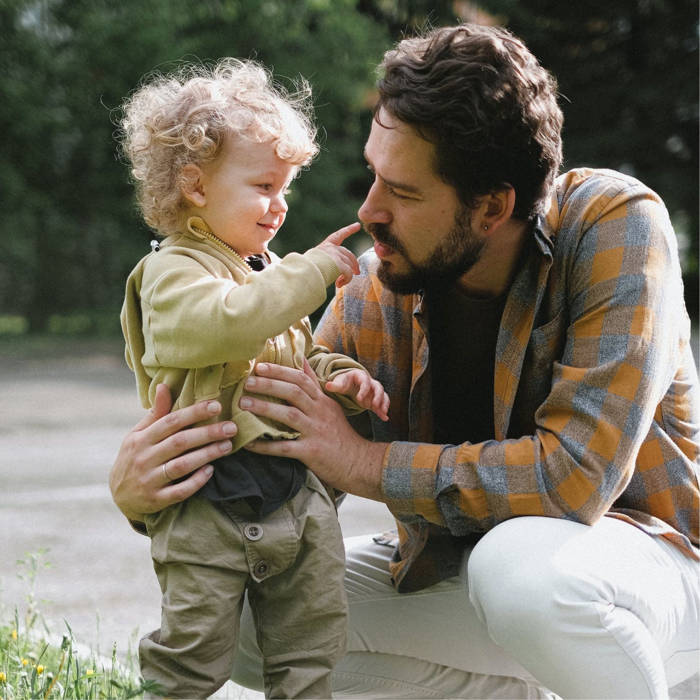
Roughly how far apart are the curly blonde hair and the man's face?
0.68 feet

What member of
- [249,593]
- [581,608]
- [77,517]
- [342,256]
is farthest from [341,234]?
[77,517]

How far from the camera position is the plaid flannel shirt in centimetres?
246

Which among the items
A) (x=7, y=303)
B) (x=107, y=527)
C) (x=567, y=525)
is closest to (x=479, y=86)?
(x=567, y=525)

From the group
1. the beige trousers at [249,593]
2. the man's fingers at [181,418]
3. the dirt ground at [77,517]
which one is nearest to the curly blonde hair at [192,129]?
the man's fingers at [181,418]

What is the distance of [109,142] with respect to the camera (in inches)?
565

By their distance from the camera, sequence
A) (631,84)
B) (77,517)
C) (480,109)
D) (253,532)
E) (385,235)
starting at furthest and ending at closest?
(631,84) → (77,517) → (385,235) → (480,109) → (253,532)

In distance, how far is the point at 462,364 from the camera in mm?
2930

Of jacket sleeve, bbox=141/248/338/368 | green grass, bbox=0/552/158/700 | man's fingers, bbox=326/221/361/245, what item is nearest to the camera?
jacket sleeve, bbox=141/248/338/368

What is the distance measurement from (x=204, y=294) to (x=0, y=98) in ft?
42.0

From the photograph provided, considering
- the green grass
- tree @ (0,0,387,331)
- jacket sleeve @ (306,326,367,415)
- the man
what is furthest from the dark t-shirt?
tree @ (0,0,387,331)

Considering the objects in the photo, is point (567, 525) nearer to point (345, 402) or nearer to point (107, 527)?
point (345, 402)

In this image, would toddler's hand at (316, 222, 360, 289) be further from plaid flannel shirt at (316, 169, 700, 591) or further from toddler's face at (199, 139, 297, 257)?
plaid flannel shirt at (316, 169, 700, 591)

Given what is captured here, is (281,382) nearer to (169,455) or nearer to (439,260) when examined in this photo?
(169,455)

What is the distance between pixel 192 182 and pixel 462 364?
0.87 meters
